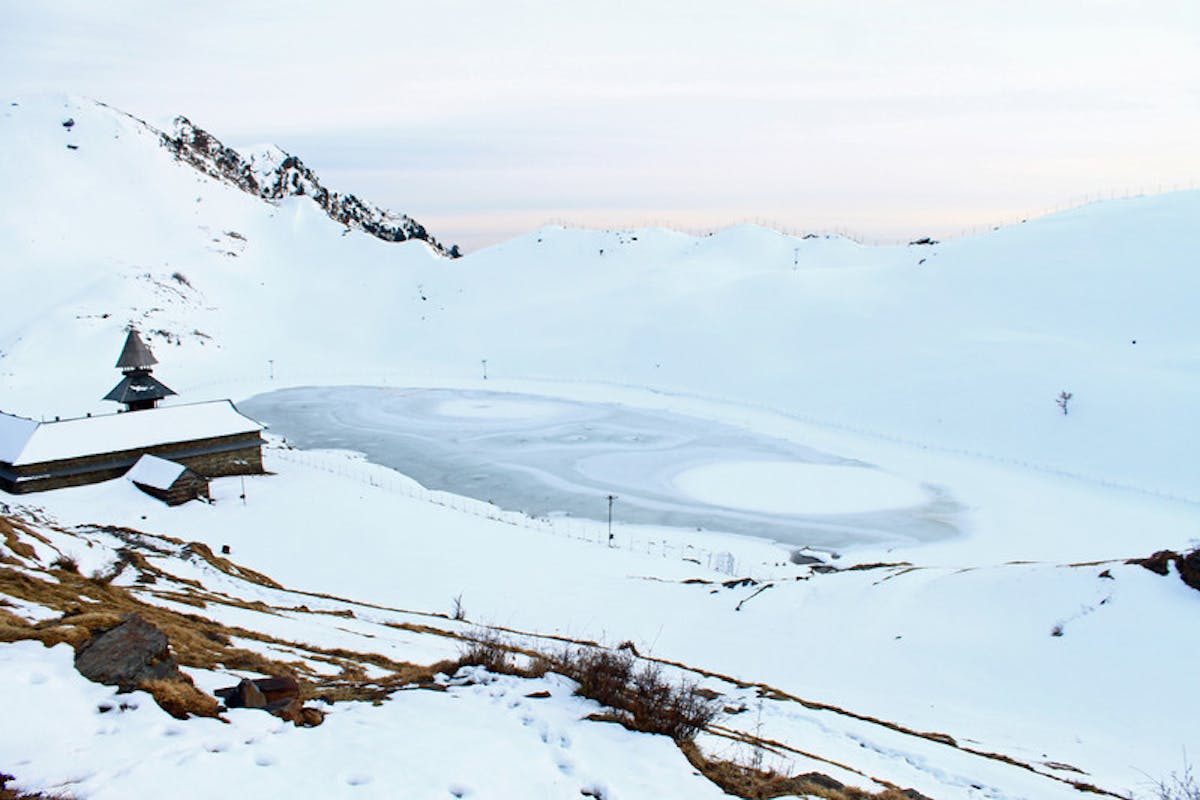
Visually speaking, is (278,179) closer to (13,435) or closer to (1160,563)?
(13,435)

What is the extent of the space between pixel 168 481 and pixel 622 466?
71.1 ft

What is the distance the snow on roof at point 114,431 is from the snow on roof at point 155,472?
5.84 ft

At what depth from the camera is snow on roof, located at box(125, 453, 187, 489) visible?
29812 millimetres

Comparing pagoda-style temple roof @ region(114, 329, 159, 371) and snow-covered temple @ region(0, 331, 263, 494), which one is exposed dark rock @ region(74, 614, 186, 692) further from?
pagoda-style temple roof @ region(114, 329, 159, 371)

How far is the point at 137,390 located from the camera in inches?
1564

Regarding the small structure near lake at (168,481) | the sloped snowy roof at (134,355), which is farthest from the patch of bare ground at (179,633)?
the sloped snowy roof at (134,355)

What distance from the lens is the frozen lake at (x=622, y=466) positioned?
32.7m

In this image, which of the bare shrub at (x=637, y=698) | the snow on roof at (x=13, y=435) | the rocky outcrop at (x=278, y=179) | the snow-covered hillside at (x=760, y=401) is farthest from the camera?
the rocky outcrop at (x=278, y=179)

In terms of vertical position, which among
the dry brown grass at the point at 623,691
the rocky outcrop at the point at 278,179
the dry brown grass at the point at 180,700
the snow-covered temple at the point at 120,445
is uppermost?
the rocky outcrop at the point at 278,179

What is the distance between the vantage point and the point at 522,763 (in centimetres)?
722

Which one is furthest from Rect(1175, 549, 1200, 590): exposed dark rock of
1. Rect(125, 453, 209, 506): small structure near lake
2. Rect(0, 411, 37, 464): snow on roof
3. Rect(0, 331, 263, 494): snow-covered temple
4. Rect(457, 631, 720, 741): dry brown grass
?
Rect(0, 411, 37, 464): snow on roof

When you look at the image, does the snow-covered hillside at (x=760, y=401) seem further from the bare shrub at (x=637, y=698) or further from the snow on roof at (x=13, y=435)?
the snow on roof at (x=13, y=435)

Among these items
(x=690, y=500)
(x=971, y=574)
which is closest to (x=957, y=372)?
(x=690, y=500)

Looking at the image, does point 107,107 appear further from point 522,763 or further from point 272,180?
point 522,763
